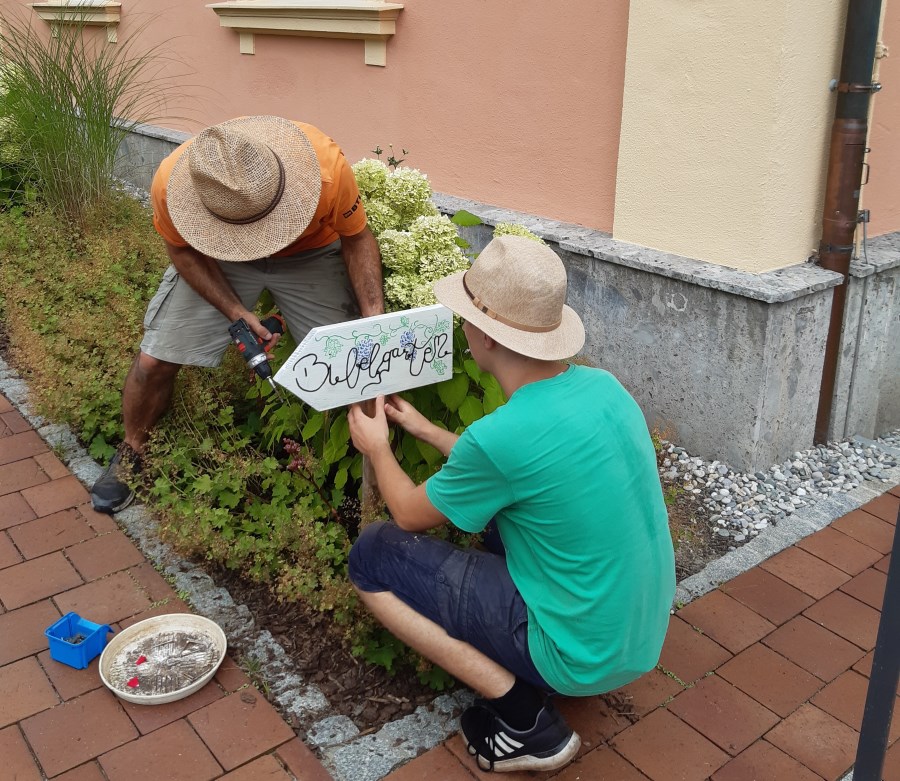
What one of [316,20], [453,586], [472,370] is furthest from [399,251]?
[316,20]

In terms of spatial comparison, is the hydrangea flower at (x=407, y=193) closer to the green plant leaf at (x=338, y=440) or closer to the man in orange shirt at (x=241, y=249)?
the man in orange shirt at (x=241, y=249)

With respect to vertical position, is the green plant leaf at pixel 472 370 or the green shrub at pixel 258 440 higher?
the green plant leaf at pixel 472 370

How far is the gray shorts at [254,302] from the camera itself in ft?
11.0

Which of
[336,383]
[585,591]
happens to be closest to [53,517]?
[336,383]

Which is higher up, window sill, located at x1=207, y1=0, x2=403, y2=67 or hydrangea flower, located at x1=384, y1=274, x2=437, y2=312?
window sill, located at x1=207, y1=0, x2=403, y2=67

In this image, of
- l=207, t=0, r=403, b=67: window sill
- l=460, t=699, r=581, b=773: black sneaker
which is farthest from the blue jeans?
l=207, t=0, r=403, b=67: window sill

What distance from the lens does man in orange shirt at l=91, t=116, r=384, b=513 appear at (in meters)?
2.83

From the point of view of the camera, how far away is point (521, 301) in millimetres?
2113

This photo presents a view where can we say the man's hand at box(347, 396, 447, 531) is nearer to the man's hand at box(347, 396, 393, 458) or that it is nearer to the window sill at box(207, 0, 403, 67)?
the man's hand at box(347, 396, 393, 458)

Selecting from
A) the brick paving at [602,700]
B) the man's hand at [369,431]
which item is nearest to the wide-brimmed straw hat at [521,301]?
the man's hand at [369,431]

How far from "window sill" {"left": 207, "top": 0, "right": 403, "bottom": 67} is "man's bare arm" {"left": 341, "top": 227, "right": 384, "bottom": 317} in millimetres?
2540

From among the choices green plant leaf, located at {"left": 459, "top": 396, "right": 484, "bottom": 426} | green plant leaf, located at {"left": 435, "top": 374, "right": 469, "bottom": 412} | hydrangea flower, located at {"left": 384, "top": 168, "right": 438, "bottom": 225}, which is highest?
hydrangea flower, located at {"left": 384, "top": 168, "right": 438, "bottom": 225}

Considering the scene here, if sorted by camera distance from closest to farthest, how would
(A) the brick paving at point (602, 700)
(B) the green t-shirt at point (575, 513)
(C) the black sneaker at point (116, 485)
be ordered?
1. (B) the green t-shirt at point (575, 513)
2. (A) the brick paving at point (602, 700)
3. (C) the black sneaker at point (116, 485)

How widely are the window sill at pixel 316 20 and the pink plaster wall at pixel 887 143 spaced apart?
2642 mm
